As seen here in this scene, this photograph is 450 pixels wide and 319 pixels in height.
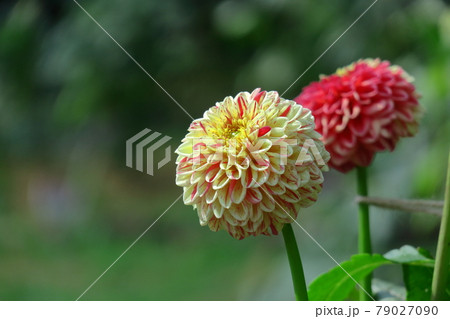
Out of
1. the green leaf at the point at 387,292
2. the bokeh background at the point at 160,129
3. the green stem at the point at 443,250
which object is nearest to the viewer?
the green stem at the point at 443,250

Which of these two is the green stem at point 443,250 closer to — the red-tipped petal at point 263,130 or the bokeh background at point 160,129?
the red-tipped petal at point 263,130

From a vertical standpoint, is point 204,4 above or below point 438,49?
above

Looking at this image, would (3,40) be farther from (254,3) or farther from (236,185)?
(236,185)

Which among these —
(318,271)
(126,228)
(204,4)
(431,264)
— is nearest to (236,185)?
(431,264)

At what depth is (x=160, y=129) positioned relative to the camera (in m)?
1.94

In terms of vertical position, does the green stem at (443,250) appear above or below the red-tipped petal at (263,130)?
below

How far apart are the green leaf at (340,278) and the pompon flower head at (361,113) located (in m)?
0.08

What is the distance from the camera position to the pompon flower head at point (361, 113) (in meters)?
0.42

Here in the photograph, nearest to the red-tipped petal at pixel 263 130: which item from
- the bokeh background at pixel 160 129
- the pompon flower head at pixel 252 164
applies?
the pompon flower head at pixel 252 164

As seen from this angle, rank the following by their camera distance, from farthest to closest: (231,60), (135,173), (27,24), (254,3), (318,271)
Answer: (135,173), (27,24), (231,60), (254,3), (318,271)

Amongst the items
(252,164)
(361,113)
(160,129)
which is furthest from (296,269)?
(160,129)

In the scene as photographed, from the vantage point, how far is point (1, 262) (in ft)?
6.50

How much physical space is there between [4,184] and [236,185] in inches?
87.6

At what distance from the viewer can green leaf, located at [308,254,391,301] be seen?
35 cm
